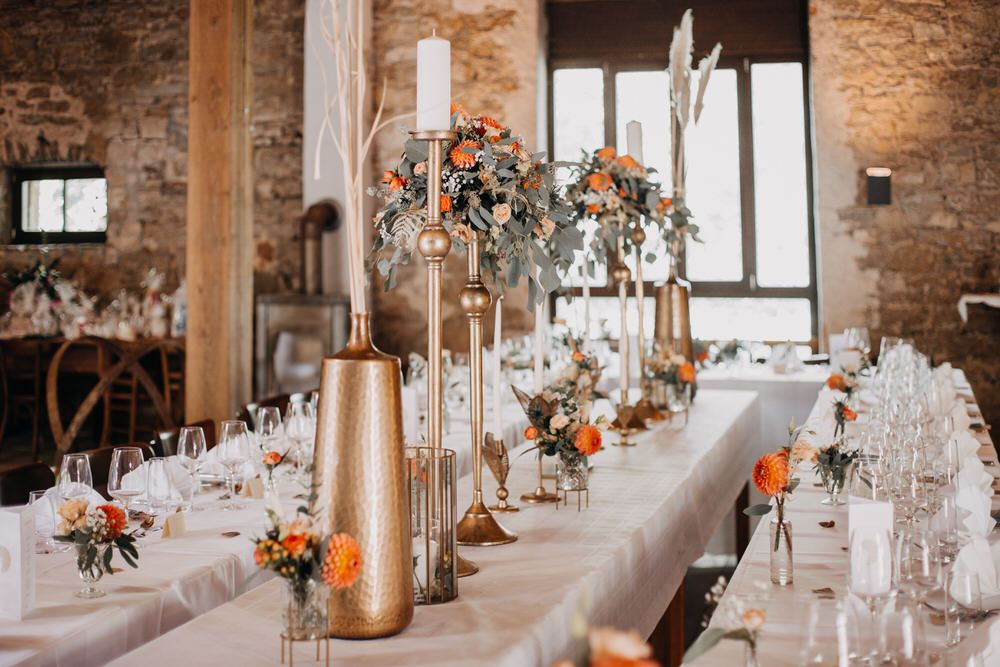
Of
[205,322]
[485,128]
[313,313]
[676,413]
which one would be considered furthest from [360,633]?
[313,313]

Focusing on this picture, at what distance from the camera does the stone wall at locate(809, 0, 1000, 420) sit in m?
6.97

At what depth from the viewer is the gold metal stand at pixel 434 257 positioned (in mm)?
1514

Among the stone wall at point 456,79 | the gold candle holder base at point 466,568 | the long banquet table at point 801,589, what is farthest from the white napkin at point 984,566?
the stone wall at point 456,79

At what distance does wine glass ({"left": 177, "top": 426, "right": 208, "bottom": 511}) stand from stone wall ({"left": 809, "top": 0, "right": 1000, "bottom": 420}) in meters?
5.91

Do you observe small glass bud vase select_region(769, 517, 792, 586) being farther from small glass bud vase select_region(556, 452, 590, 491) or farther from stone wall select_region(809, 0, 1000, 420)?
stone wall select_region(809, 0, 1000, 420)

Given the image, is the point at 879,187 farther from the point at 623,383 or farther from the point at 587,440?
the point at 587,440

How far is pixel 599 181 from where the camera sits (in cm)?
313

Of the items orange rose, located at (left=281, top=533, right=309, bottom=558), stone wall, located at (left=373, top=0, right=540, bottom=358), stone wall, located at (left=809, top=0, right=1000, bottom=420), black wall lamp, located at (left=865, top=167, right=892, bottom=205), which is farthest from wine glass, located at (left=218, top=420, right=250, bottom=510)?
black wall lamp, located at (left=865, top=167, right=892, bottom=205)

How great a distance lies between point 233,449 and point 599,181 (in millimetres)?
1557

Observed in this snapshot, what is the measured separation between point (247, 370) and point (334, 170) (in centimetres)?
281

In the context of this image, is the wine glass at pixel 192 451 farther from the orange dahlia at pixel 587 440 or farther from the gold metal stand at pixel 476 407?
the orange dahlia at pixel 587 440

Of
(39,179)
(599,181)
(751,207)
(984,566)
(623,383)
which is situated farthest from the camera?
(39,179)

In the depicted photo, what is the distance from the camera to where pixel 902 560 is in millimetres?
1433

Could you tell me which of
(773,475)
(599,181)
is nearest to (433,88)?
(773,475)
